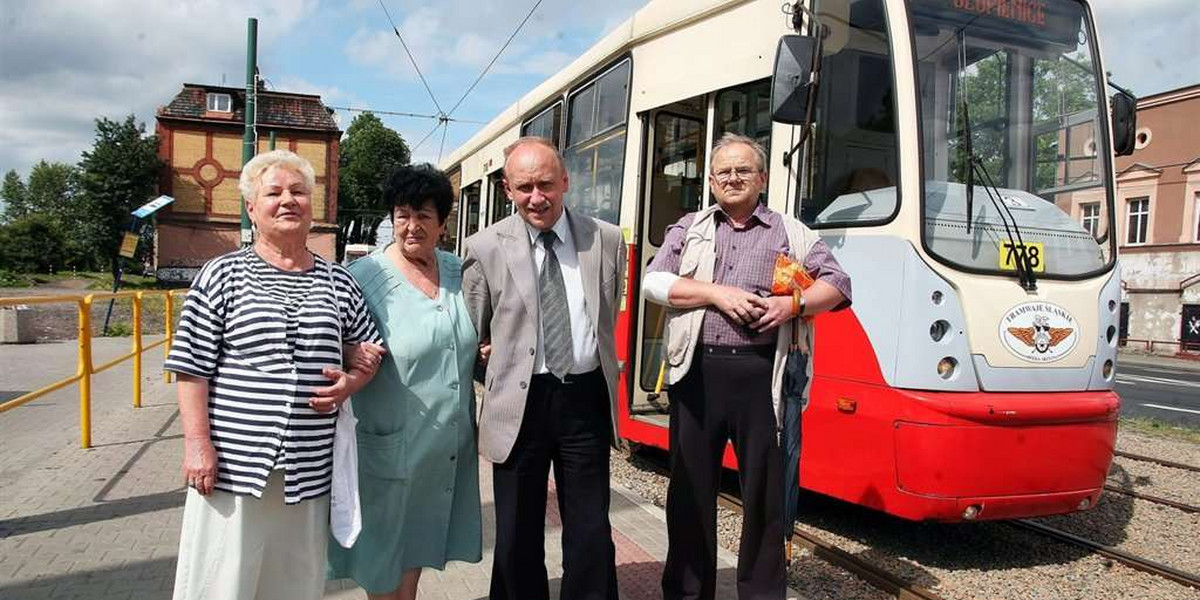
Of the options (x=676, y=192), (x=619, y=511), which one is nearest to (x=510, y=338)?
(x=619, y=511)

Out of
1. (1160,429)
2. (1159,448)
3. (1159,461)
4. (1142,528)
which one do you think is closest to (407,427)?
(1142,528)

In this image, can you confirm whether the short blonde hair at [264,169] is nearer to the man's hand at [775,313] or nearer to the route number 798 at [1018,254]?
the man's hand at [775,313]

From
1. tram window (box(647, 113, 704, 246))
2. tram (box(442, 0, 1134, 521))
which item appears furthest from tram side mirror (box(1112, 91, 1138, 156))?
tram window (box(647, 113, 704, 246))

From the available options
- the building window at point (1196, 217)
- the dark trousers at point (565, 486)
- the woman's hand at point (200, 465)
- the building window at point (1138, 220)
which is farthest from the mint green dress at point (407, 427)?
the building window at point (1138, 220)

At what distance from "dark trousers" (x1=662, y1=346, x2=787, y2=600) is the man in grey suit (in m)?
0.46

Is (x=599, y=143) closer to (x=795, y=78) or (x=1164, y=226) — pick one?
(x=795, y=78)

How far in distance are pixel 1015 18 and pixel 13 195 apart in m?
113

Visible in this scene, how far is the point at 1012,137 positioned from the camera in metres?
5.01

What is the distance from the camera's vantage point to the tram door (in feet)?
20.9

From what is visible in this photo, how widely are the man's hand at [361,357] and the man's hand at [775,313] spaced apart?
4.57 feet

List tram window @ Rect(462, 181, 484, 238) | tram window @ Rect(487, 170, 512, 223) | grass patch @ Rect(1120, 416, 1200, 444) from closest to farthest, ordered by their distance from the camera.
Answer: grass patch @ Rect(1120, 416, 1200, 444), tram window @ Rect(487, 170, 512, 223), tram window @ Rect(462, 181, 484, 238)

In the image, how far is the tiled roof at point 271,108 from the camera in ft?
155

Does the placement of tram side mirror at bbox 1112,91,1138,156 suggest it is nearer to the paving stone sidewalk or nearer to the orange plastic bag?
the orange plastic bag

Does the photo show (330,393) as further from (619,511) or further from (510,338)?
(619,511)
